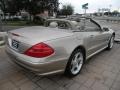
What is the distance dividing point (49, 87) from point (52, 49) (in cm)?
85

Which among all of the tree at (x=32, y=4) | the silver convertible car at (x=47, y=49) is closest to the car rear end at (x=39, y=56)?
the silver convertible car at (x=47, y=49)

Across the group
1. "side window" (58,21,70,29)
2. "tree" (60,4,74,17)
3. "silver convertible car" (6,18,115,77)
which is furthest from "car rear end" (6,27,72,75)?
"tree" (60,4,74,17)

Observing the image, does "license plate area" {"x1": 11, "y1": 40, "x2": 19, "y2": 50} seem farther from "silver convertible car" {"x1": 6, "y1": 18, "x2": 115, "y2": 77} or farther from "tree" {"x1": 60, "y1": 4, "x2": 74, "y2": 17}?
"tree" {"x1": 60, "y1": 4, "x2": 74, "y2": 17}

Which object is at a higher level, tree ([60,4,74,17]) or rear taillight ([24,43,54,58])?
tree ([60,4,74,17])

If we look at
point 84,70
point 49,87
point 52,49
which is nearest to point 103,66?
point 84,70

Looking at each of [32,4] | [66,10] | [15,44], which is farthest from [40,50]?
[66,10]

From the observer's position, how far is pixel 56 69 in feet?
6.80

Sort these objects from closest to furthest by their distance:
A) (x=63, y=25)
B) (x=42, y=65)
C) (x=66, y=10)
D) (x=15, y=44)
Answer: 1. (x=42, y=65)
2. (x=15, y=44)
3. (x=63, y=25)
4. (x=66, y=10)

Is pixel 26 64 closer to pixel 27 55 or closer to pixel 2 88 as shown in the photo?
pixel 27 55

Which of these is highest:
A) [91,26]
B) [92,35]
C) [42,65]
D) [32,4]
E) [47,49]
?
[32,4]

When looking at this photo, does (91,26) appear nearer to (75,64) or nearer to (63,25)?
(63,25)

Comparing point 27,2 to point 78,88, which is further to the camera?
A: point 27,2

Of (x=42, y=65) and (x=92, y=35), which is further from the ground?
(x=92, y=35)

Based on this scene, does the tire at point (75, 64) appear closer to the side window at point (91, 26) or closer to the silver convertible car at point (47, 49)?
the silver convertible car at point (47, 49)
